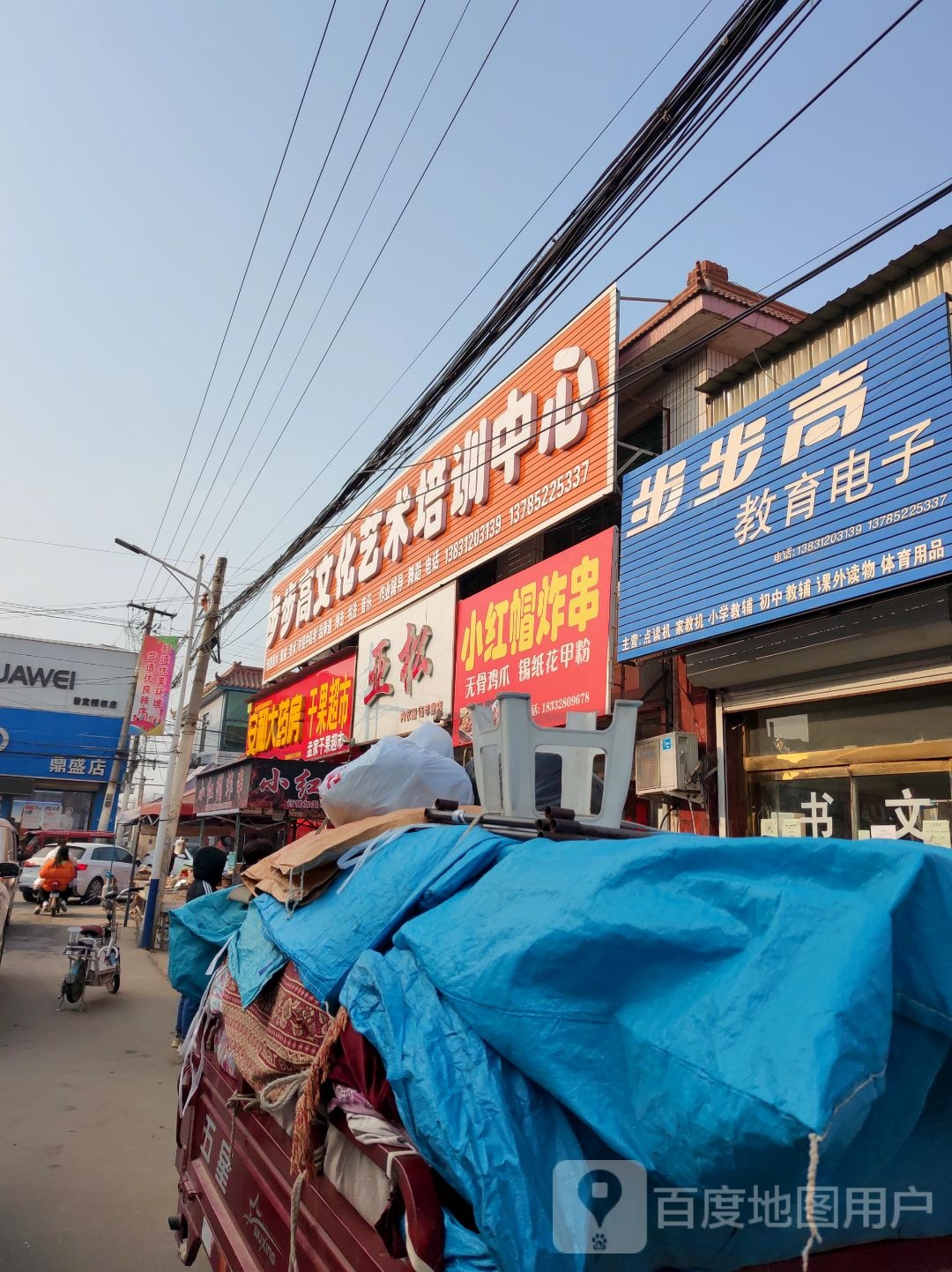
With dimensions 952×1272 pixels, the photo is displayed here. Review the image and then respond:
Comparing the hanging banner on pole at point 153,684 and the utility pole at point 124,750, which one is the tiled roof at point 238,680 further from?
the hanging banner on pole at point 153,684

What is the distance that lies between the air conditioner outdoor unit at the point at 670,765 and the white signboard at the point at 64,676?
33194mm

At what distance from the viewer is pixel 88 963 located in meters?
9.19

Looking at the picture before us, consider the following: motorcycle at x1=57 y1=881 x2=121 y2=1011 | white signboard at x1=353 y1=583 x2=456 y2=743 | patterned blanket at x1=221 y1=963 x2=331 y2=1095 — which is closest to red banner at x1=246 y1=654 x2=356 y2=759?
white signboard at x1=353 y1=583 x2=456 y2=743

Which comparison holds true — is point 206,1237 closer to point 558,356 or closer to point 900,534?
point 900,534

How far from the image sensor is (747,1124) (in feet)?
3.72

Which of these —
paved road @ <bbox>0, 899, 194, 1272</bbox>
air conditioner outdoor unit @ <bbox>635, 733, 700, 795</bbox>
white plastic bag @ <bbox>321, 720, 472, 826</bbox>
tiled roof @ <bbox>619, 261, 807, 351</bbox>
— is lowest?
paved road @ <bbox>0, 899, 194, 1272</bbox>

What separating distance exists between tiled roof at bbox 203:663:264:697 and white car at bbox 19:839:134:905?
18.9 meters

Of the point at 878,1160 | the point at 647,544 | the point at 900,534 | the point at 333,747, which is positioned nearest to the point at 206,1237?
the point at 878,1160

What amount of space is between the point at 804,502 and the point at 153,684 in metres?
23.7

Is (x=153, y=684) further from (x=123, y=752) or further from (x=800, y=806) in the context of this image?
(x=800, y=806)

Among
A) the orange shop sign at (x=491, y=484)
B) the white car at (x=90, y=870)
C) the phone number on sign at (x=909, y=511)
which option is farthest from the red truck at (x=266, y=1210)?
the white car at (x=90, y=870)

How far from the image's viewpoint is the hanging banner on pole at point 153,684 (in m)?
26.0

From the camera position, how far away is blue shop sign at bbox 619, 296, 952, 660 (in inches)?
237

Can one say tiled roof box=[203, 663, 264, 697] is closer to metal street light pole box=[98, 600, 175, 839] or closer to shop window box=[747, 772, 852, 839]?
metal street light pole box=[98, 600, 175, 839]
